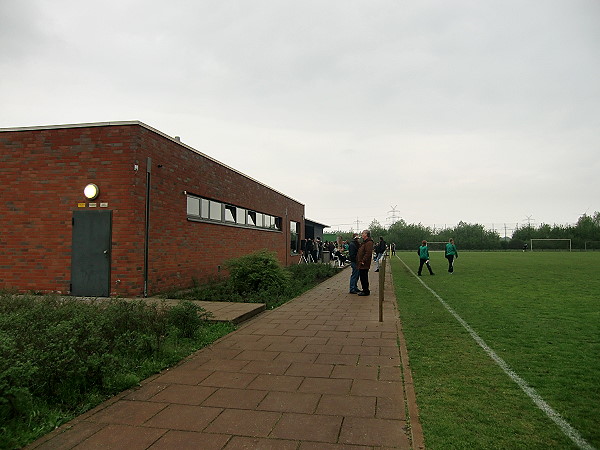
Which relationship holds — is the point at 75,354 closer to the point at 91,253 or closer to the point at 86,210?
the point at 91,253

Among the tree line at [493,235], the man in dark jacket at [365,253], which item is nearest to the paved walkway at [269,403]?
the man in dark jacket at [365,253]

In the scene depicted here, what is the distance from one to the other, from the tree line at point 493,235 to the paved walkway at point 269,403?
225ft

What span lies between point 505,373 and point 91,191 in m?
9.41

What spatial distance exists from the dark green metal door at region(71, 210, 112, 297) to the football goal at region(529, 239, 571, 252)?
7946 centimetres

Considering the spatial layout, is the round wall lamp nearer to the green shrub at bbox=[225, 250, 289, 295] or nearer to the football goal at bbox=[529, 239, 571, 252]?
the green shrub at bbox=[225, 250, 289, 295]

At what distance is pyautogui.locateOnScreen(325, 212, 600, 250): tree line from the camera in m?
76.4

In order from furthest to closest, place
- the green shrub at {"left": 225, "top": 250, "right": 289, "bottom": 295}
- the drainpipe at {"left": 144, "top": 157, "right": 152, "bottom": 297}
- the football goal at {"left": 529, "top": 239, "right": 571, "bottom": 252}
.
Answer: the football goal at {"left": 529, "top": 239, "right": 571, "bottom": 252}, the green shrub at {"left": 225, "top": 250, "right": 289, "bottom": 295}, the drainpipe at {"left": 144, "top": 157, "right": 152, "bottom": 297}

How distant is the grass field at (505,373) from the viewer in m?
3.22

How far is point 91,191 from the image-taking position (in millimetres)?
10453

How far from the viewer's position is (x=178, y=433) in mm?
3254

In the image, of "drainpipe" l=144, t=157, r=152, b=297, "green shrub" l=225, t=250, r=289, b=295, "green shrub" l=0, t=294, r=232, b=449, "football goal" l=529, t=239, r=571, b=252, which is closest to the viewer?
"green shrub" l=0, t=294, r=232, b=449

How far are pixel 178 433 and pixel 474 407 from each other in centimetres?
239

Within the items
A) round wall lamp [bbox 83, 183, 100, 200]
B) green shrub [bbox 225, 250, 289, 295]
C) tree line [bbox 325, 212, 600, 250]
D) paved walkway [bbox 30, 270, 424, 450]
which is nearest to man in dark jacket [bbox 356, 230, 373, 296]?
green shrub [bbox 225, 250, 289, 295]

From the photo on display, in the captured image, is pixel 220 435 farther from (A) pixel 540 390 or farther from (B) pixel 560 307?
(B) pixel 560 307
